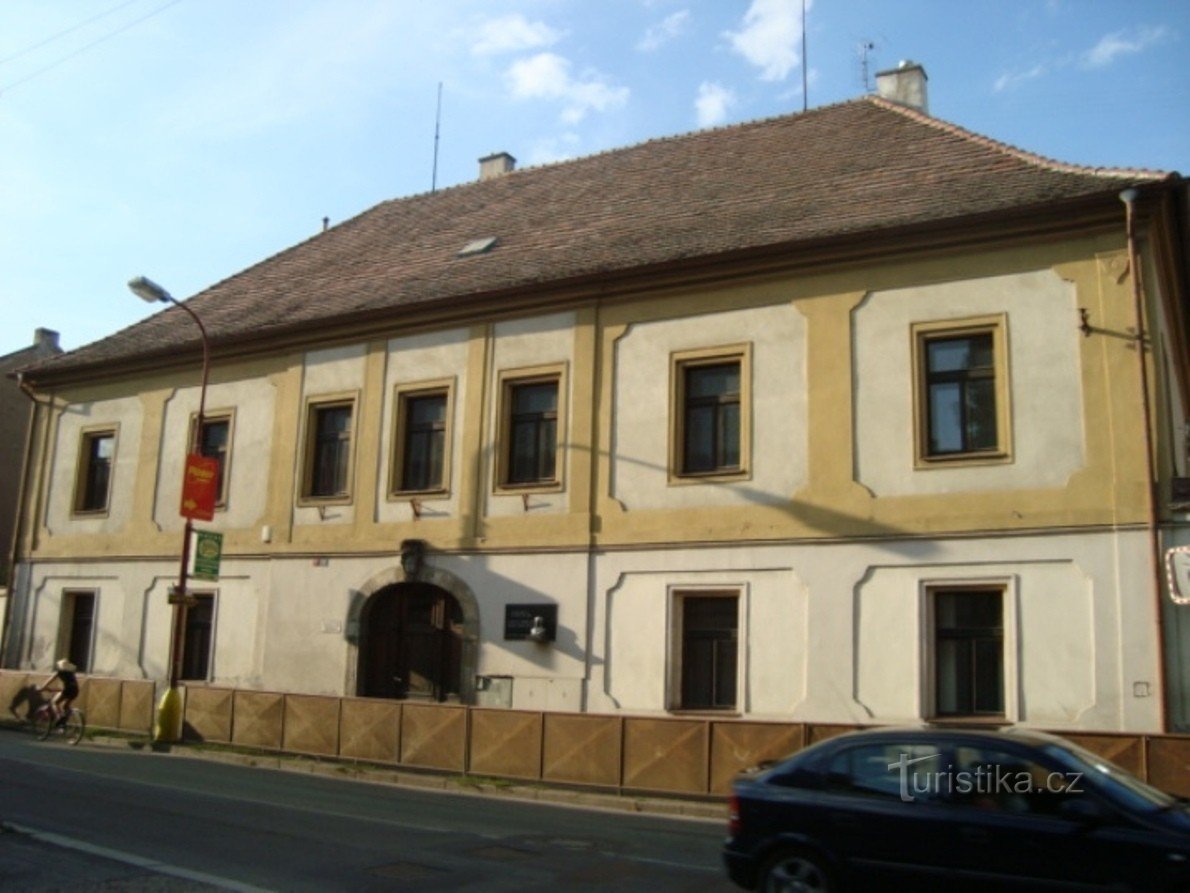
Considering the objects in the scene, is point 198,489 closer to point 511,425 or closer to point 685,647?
point 511,425

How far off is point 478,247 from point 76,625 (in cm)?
1282

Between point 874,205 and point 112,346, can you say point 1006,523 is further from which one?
point 112,346

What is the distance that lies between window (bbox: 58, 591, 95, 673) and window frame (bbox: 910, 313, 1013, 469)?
61.7ft

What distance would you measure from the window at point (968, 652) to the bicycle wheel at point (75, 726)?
49.3 ft

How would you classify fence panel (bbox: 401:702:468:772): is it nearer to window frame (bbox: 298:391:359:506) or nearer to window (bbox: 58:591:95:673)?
window frame (bbox: 298:391:359:506)

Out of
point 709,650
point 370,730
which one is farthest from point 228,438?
point 709,650

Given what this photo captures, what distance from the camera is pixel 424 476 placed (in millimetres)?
21578

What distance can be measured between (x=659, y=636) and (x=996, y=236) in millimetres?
7906

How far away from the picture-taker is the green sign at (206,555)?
21500mm

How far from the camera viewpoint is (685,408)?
19.0 m

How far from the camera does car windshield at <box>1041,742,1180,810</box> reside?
7.39 m

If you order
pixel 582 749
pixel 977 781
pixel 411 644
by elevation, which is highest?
pixel 411 644

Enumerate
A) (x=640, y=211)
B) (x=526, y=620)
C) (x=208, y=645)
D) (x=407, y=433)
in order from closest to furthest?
(x=526, y=620) → (x=407, y=433) → (x=640, y=211) → (x=208, y=645)

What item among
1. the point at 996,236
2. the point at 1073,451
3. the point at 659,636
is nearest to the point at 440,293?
the point at 659,636
